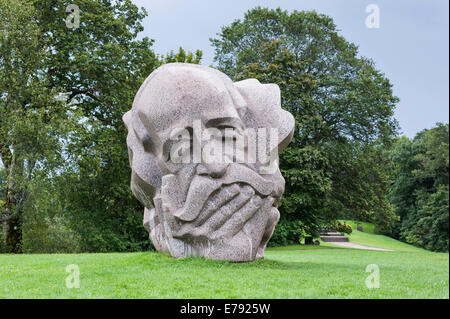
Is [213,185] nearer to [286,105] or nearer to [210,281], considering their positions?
[210,281]

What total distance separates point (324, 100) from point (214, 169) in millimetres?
16828

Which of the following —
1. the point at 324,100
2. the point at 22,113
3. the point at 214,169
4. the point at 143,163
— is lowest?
the point at 214,169

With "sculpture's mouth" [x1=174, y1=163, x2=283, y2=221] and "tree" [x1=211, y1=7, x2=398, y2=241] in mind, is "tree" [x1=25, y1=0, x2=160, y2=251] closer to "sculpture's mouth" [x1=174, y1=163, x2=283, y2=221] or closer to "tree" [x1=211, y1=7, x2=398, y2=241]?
"tree" [x1=211, y1=7, x2=398, y2=241]

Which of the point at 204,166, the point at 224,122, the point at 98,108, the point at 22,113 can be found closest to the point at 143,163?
the point at 204,166

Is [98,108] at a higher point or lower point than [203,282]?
higher

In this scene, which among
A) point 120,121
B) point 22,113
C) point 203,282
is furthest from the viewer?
point 120,121

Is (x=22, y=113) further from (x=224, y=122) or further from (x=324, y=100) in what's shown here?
(x=324, y=100)

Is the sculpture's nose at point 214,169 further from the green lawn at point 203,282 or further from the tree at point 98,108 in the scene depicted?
the tree at point 98,108

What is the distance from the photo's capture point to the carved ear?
37.1ft

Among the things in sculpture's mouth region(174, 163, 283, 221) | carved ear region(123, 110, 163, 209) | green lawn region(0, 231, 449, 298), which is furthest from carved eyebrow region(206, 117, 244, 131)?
green lawn region(0, 231, 449, 298)

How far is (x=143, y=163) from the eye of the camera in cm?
1147

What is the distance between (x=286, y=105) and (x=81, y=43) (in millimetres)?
10855

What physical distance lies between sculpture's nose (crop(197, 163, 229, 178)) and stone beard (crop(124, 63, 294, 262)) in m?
0.02

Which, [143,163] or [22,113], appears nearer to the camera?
[143,163]
